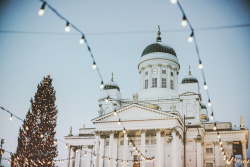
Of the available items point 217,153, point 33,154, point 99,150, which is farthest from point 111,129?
point 217,153

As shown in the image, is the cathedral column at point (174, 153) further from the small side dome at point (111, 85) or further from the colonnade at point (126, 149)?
the small side dome at point (111, 85)

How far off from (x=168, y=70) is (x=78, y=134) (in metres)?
19.6

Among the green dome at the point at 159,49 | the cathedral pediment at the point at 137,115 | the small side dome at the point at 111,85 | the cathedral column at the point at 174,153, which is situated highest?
the green dome at the point at 159,49

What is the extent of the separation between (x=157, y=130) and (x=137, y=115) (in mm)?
3559

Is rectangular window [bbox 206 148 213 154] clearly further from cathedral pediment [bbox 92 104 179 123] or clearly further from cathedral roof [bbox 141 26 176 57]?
cathedral roof [bbox 141 26 176 57]

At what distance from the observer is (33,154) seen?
29672 mm

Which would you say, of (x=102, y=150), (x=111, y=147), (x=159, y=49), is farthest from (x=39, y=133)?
(x=159, y=49)

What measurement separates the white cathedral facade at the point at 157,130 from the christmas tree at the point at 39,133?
769 centimetres

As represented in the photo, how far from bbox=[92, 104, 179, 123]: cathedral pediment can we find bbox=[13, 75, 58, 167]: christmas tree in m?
10.5

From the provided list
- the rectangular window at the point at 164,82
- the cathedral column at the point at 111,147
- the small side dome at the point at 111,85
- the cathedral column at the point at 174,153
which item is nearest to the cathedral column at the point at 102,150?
the cathedral column at the point at 111,147

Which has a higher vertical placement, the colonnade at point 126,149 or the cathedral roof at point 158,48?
the cathedral roof at point 158,48

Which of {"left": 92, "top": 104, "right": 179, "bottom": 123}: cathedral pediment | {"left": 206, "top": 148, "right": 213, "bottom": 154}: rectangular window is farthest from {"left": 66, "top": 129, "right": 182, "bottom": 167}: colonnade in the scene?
{"left": 206, "top": 148, "right": 213, "bottom": 154}: rectangular window

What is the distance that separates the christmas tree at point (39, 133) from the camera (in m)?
29.6

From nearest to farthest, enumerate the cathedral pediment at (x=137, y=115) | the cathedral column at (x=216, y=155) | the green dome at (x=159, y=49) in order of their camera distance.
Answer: the cathedral pediment at (x=137, y=115), the cathedral column at (x=216, y=155), the green dome at (x=159, y=49)
